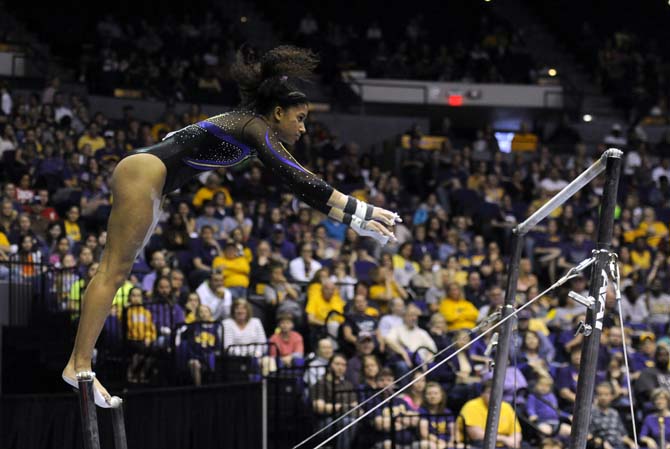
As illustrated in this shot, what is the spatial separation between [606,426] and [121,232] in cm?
671

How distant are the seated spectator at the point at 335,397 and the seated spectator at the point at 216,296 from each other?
137cm

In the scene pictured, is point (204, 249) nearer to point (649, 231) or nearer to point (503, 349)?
point (649, 231)

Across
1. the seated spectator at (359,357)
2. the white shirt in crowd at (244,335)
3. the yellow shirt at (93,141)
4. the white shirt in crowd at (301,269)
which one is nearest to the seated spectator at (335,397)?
the seated spectator at (359,357)

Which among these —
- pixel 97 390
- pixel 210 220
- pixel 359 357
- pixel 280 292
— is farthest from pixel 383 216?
pixel 210 220

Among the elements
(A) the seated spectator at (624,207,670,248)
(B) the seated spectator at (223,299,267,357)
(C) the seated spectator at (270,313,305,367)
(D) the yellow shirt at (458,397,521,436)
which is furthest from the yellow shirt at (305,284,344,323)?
(A) the seated spectator at (624,207,670,248)

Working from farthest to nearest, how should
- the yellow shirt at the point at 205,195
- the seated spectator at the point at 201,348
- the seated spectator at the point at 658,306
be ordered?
the yellow shirt at the point at 205,195 < the seated spectator at the point at 658,306 < the seated spectator at the point at 201,348

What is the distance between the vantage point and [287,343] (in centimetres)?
1049

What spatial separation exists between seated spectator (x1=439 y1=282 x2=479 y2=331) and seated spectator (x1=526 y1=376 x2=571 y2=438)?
1613mm

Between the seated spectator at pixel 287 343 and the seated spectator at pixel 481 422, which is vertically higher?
the seated spectator at pixel 287 343

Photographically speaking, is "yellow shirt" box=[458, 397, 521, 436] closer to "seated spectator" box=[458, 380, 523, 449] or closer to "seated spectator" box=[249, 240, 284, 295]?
"seated spectator" box=[458, 380, 523, 449]

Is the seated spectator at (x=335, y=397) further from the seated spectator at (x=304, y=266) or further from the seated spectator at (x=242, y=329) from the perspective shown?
the seated spectator at (x=304, y=266)

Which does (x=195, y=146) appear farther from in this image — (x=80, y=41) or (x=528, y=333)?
(x=80, y=41)

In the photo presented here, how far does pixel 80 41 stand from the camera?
1989 cm

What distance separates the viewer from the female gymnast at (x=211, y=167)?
14.4ft
